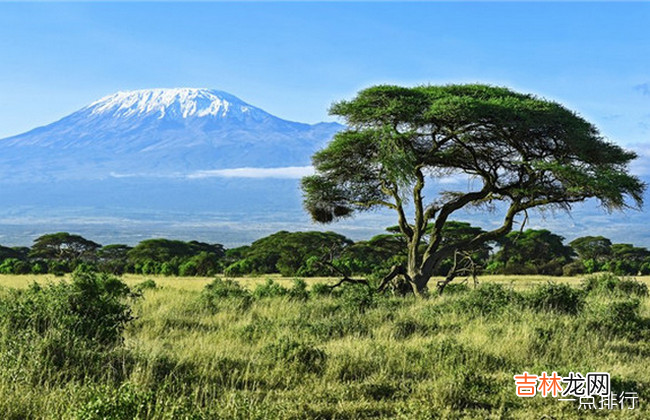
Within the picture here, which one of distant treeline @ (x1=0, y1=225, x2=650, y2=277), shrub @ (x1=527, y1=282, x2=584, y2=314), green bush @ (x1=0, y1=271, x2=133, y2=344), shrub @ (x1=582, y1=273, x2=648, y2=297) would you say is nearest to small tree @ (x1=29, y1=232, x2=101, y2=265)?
distant treeline @ (x1=0, y1=225, x2=650, y2=277)

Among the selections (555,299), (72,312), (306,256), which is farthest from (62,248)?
(555,299)

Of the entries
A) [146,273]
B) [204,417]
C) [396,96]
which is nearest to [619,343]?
[204,417]

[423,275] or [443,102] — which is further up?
[443,102]

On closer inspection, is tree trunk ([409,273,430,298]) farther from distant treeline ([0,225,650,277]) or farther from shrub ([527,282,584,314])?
distant treeline ([0,225,650,277])

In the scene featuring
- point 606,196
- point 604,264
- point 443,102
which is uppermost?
point 443,102

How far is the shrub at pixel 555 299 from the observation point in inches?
495

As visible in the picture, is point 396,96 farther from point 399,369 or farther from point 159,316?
point 399,369

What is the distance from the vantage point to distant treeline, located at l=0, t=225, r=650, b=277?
3909 centimetres

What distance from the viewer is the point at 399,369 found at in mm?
7504

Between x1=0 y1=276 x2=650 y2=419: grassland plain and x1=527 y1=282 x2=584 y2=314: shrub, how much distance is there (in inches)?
18.7

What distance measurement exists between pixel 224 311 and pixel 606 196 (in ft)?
33.9

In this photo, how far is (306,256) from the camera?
4338 cm

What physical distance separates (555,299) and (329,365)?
280 inches

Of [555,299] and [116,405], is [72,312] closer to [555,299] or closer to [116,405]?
[116,405]
